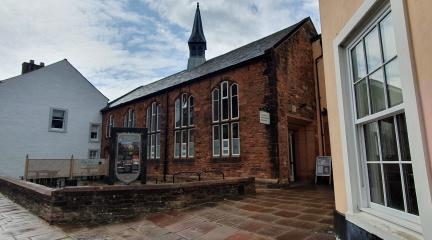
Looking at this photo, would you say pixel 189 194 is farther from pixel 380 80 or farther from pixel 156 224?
pixel 380 80

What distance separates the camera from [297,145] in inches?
476

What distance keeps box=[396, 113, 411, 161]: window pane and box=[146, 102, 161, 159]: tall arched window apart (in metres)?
14.6

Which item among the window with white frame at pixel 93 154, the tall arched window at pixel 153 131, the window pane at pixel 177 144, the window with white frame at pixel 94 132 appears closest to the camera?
the window pane at pixel 177 144

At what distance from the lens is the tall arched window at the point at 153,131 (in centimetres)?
1605

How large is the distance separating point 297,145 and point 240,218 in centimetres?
781

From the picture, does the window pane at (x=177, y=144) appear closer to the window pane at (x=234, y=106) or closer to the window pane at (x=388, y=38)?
the window pane at (x=234, y=106)

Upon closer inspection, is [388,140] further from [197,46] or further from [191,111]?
[197,46]

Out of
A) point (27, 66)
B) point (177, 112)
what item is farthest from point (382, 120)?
point (27, 66)

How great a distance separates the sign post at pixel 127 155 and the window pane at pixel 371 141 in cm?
761

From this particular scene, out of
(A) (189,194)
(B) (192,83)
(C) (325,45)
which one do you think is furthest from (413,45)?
(B) (192,83)

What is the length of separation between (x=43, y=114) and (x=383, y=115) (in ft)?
73.8

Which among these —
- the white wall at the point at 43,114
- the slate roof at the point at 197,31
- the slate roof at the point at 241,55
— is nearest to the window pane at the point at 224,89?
the slate roof at the point at 241,55

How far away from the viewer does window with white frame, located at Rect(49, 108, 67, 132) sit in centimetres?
1991

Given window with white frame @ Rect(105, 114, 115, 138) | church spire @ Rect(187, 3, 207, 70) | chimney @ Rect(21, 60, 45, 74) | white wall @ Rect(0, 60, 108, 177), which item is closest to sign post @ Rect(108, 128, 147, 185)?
window with white frame @ Rect(105, 114, 115, 138)
